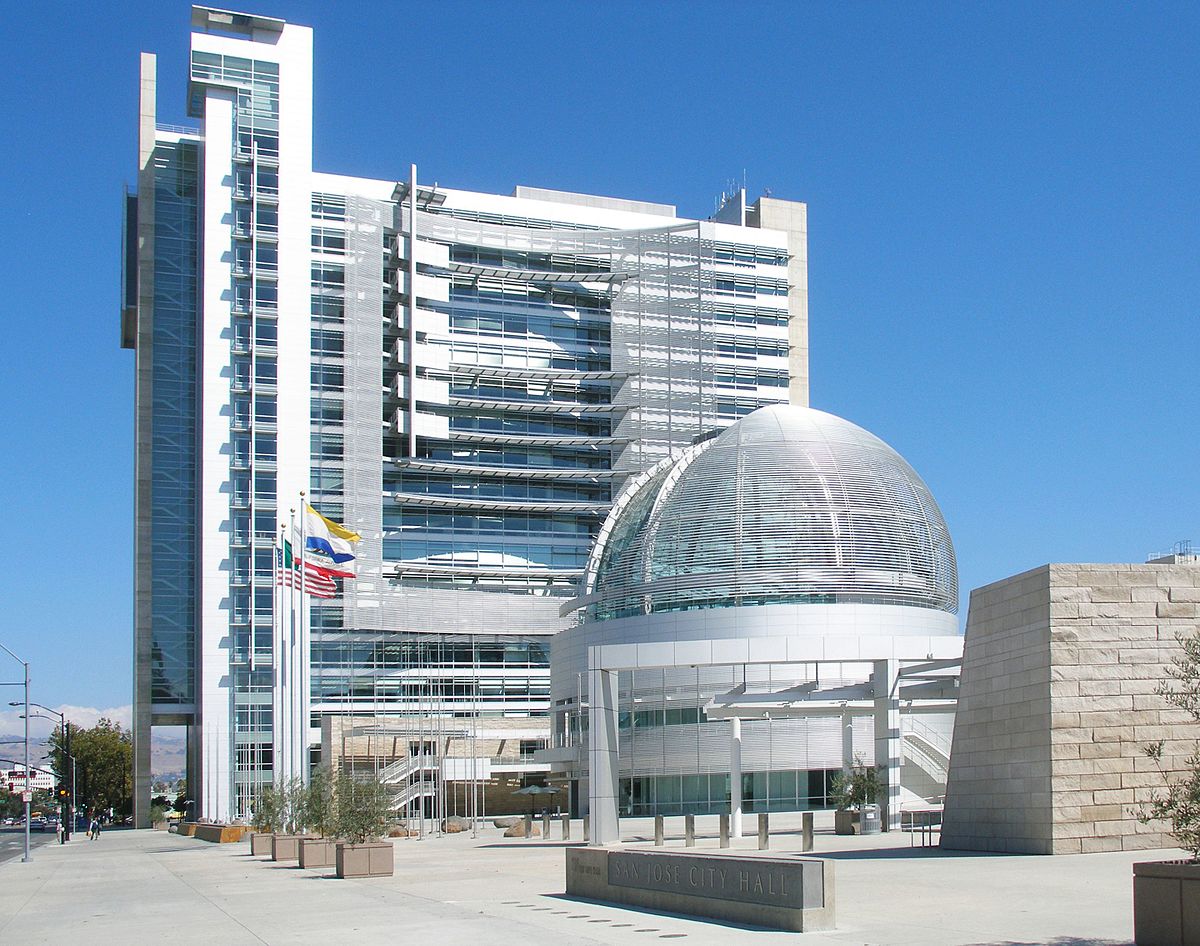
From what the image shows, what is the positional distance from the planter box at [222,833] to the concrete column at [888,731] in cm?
2916

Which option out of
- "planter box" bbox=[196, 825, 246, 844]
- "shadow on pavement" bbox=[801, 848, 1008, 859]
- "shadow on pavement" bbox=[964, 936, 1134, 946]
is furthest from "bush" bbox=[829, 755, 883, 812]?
"shadow on pavement" bbox=[964, 936, 1134, 946]

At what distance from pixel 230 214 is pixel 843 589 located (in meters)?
54.6

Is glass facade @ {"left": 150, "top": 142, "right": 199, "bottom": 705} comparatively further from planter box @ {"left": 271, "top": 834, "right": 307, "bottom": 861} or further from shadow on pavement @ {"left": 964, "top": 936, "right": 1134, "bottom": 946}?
shadow on pavement @ {"left": 964, "top": 936, "right": 1134, "bottom": 946}

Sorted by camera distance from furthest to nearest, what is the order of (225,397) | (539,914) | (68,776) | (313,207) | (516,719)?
(68,776), (313,207), (225,397), (516,719), (539,914)

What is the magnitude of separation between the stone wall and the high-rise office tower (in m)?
62.2

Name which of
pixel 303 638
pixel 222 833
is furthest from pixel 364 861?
pixel 222 833

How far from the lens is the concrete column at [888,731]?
44.7 metres

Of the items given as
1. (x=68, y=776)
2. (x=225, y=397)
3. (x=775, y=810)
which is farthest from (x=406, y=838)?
(x=68, y=776)

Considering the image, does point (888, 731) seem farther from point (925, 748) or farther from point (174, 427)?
point (174, 427)

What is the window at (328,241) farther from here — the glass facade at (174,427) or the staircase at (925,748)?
the staircase at (925,748)

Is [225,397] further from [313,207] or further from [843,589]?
[843,589]

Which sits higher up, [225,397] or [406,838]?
[225,397]

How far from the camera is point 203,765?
90250mm

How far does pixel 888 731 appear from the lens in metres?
44.8
